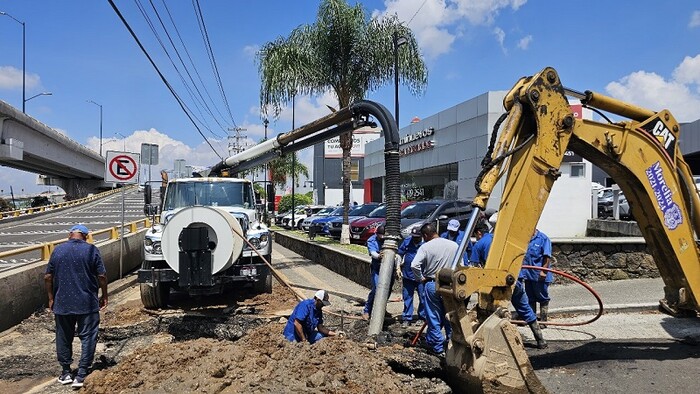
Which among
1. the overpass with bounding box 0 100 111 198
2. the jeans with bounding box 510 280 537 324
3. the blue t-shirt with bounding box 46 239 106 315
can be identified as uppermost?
the overpass with bounding box 0 100 111 198

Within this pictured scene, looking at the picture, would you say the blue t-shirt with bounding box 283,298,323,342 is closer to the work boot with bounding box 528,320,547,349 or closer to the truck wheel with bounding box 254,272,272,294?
→ the work boot with bounding box 528,320,547,349

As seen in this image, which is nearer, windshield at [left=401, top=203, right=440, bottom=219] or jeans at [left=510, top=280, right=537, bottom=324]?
jeans at [left=510, top=280, right=537, bottom=324]

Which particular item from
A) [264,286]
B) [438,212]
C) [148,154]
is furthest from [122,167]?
[438,212]

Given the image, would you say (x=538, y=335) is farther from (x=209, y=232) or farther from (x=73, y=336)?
(x=73, y=336)

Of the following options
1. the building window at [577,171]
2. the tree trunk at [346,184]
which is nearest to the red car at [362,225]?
the tree trunk at [346,184]

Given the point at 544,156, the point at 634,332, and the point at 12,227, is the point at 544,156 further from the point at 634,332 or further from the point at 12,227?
the point at 12,227

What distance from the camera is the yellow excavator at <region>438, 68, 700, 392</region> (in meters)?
4.80

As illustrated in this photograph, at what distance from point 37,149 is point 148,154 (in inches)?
1153

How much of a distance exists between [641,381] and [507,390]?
2179 millimetres

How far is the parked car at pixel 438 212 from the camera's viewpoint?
15375 millimetres

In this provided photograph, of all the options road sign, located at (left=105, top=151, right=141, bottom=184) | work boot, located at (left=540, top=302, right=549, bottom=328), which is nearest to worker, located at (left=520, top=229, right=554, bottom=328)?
work boot, located at (left=540, top=302, right=549, bottom=328)

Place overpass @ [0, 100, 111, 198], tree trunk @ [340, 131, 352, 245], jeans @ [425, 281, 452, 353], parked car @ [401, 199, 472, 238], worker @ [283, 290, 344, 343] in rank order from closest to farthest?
worker @ [283, 290, 344, 343] → jeans @ [425, 281, 452, 353] → parked car @ [401, 199, 472, 238] → tree trunk @ [340, 131, 352, 245] → overpass @ [0, 100, 111, 198]

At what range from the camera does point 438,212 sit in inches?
622

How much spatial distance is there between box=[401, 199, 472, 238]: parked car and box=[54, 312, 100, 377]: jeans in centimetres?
990
